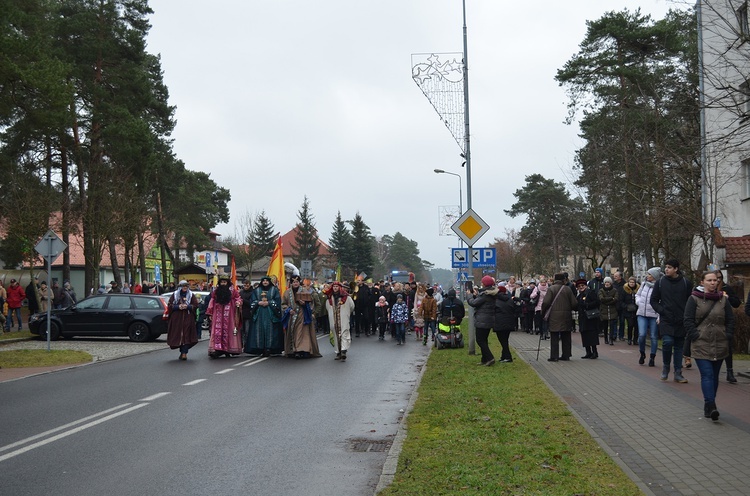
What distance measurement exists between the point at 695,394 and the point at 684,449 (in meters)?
4.04

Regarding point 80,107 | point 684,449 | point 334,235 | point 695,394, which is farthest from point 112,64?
point 334,235

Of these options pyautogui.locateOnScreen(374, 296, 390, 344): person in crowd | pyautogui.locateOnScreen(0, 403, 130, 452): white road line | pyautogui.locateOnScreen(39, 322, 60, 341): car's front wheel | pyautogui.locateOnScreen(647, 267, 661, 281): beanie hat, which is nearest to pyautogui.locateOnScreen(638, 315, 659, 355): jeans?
pyautogui.locateOnScreen(647, 267, 661, 281): beanie hat

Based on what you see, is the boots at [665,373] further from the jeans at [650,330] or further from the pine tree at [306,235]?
the pine tree at [306,235]

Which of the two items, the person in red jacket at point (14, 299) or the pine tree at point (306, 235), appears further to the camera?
the pine tree at point (306, 235)

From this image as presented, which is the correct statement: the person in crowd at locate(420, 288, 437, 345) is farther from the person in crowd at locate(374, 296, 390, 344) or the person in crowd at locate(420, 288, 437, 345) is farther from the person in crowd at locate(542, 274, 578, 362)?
the person in crowd at locate(542, 274, 578, 362)

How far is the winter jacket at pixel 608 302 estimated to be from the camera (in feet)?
69.2

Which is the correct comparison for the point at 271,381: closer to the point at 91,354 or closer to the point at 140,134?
the point at 91,354

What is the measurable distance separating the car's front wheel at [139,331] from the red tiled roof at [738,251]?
16.3 meters

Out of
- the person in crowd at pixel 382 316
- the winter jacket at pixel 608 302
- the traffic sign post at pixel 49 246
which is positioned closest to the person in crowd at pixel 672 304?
the winter jacket at pixel 608 302

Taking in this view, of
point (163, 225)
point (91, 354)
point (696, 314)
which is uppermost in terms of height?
point (163, 225)

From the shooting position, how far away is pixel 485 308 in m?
15.5

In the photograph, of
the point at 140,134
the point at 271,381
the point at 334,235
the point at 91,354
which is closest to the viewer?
the point at 271,381

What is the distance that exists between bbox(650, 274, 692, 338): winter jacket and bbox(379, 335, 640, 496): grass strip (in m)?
2.16

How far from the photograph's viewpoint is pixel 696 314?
9492 millimetres
